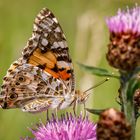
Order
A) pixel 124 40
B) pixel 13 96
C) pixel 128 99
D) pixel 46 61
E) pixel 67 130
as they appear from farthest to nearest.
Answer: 1. pixel 46 61
2. pixel 13 96
3. pixel 67 130
4. pixel 124 40
5. pixel 128 99

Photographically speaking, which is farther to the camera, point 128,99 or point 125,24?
point 125,24

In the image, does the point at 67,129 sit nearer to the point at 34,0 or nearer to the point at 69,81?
the point at 69,81

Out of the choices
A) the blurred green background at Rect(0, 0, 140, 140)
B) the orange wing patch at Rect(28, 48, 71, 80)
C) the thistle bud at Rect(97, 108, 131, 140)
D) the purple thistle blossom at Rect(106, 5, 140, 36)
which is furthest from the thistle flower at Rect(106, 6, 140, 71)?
the orange wing patch at Rect(28, 48, 71, 80)

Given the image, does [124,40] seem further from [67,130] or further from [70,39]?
[70,39]

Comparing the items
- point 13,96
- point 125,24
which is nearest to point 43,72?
point 13,96

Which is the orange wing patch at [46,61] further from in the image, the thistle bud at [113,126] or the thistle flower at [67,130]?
the thistle bud at [113,126]

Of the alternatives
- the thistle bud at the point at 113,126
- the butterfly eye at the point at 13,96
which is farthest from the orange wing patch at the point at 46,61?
the thistle bud at the point at 113,126

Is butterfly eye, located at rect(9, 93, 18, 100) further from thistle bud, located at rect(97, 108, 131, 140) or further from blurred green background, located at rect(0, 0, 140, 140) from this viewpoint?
thistle bud, located at rect(97, 108, 131, 140)

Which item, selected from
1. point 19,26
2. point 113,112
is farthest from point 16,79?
point 19,26
